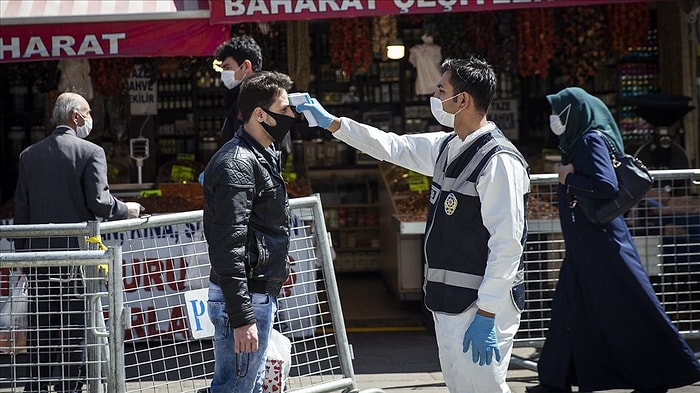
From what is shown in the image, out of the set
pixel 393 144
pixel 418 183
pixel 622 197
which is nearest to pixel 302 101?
pixel 393 144

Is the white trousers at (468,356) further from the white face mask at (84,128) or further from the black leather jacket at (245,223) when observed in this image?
the white face mask at (84,128)

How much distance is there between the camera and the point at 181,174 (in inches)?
444

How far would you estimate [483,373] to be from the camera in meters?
4.38

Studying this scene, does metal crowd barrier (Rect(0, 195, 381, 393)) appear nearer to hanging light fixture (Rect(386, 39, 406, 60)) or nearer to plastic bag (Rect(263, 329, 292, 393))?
plastic bag (Rect(263, 329, 292, 393))

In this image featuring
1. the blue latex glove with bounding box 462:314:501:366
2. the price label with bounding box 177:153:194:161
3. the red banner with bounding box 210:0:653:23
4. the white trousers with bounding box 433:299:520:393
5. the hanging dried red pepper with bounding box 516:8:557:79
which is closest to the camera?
the blue latex glove with bounding box 462:314:501:366

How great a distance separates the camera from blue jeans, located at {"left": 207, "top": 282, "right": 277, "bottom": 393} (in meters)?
4.48

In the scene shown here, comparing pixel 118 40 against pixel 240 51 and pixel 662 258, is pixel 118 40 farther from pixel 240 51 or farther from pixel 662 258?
pixel 662 258

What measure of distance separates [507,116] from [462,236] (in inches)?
341

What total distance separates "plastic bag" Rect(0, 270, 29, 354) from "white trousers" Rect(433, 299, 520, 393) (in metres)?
1.79

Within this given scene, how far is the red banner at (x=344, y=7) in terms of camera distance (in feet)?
27.7

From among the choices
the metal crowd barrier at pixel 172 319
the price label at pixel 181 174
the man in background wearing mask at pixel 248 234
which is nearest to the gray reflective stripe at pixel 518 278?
the man in background wearing mask at pixel 248 234

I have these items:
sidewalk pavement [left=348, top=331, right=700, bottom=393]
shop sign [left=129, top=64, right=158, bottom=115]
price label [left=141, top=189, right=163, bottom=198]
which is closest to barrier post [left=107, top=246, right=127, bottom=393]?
sidewalk pavement [left=348, top=331, right=700, bottom=393]

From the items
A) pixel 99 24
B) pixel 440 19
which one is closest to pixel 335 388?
pixel 99 24

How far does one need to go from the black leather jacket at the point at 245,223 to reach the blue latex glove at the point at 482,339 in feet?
2.91
